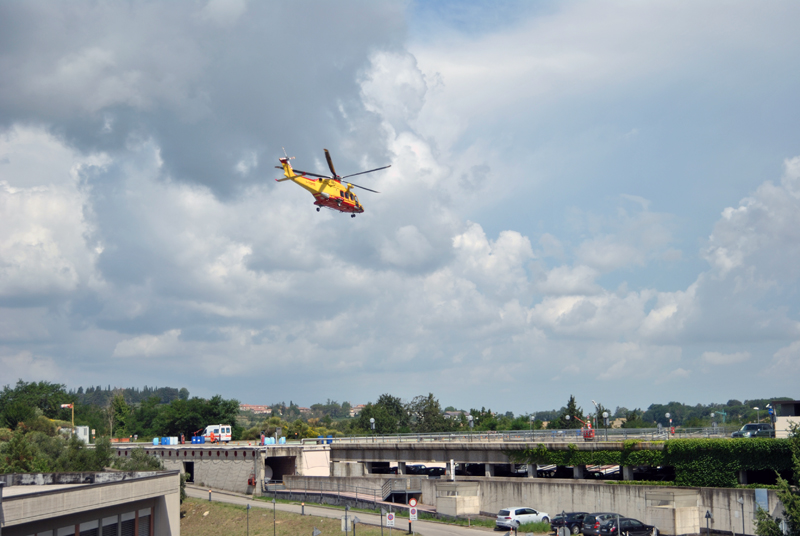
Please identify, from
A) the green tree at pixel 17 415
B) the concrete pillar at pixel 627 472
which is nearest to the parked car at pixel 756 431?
the concrete pillar at pixel 627 472

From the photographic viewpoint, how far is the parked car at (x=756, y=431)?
159ft

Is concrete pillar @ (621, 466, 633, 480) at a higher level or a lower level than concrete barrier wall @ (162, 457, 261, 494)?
higher

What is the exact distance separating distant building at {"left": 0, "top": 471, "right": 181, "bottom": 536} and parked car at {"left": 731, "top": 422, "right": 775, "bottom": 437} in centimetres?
3928

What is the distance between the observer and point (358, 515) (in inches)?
1976

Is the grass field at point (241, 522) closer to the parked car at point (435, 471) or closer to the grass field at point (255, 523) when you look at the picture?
the grass field at point (255, 523)

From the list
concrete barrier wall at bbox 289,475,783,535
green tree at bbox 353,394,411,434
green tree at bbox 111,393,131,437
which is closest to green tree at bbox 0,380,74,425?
green tree at bbox 111,393,131,437

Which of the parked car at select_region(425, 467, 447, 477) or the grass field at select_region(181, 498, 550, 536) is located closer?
the grass field at select_region(181, 498, 550, 536)

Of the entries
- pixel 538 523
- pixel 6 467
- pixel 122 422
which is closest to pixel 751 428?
pixel 538 523

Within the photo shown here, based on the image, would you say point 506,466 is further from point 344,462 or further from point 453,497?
point 453,497

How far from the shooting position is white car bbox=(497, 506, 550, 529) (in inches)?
1727

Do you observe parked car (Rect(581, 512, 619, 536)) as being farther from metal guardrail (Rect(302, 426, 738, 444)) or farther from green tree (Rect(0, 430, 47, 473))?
green tree (Rect(0, 430, 47, 473))

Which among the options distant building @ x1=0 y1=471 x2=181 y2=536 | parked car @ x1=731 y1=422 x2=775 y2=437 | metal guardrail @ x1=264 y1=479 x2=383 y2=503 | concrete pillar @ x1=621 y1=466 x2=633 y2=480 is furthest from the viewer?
metal guardrail @ x1=264 y1=479 x2=383 y2=503

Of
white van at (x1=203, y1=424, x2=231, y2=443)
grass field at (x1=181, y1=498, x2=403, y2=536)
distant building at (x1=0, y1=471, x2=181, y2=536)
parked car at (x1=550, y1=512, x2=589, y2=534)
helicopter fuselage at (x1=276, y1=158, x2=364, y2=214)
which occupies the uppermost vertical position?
helicopter fuselage at (x1=276, y1=158, x2=364, y2=214)

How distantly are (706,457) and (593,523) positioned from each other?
35.3ft
